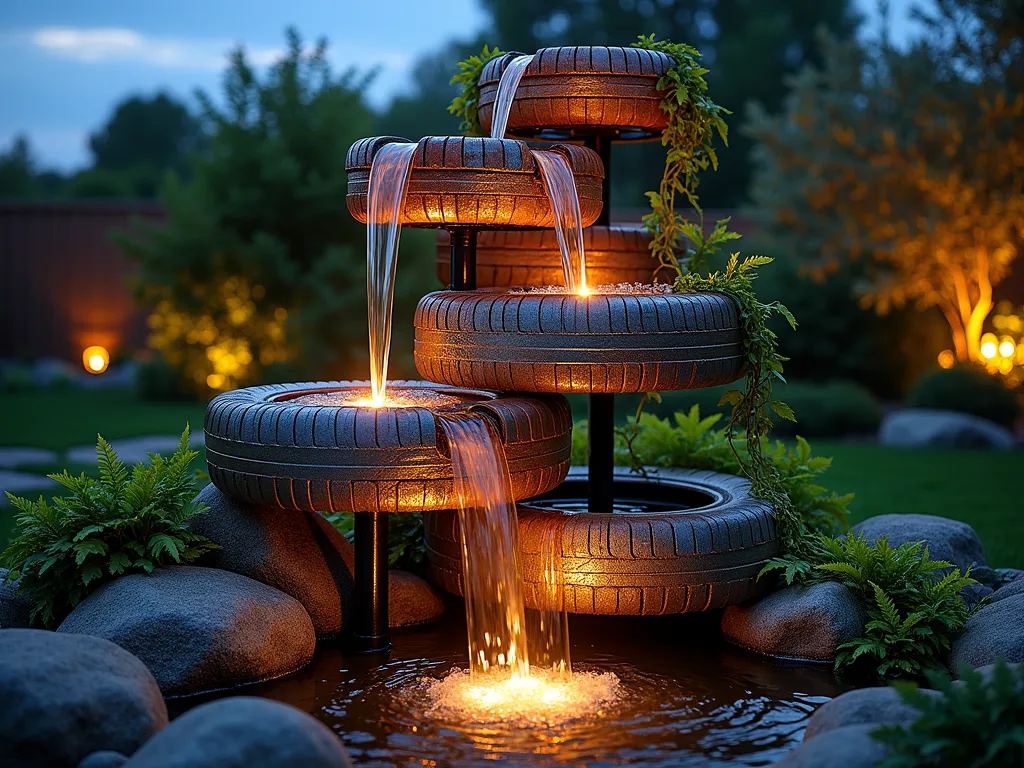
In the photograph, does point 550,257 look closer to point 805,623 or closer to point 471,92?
point 471,92

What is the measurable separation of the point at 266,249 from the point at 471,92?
10067 mm

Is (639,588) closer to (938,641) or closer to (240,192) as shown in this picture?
(938,641)

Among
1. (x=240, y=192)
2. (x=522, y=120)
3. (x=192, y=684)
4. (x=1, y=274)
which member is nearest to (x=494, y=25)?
(x=1, y=274)

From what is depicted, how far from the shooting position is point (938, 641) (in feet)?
18.7

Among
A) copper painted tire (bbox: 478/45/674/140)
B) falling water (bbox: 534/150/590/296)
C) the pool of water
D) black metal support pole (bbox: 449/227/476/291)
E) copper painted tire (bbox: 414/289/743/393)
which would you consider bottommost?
the pool of water

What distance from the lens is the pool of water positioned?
463 cm

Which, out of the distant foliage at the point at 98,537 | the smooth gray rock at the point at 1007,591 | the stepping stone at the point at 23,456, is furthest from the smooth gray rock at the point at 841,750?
the stepping stone at the point at 23,456

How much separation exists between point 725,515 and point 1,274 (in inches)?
780

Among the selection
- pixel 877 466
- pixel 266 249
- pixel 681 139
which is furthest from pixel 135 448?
pixel 681 139

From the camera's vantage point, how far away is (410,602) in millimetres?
6477

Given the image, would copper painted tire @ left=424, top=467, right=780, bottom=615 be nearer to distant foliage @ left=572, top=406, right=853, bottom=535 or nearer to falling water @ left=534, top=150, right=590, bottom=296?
distant foliage @ left=572, top=406, right=853, bottom=535

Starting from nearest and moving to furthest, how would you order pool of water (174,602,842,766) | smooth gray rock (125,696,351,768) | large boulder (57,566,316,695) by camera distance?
1. smooth gray rock (125,696,351,768)
2. pool of water (174,602,842,766)
3. large boulder (57,566,316,695)

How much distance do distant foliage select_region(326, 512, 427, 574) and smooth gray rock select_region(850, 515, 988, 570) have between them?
262 centimetres

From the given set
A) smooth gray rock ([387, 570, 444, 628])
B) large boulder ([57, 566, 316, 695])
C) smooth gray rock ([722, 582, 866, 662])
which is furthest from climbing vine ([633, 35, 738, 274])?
large boulder ([57, 566, 316, 695])
